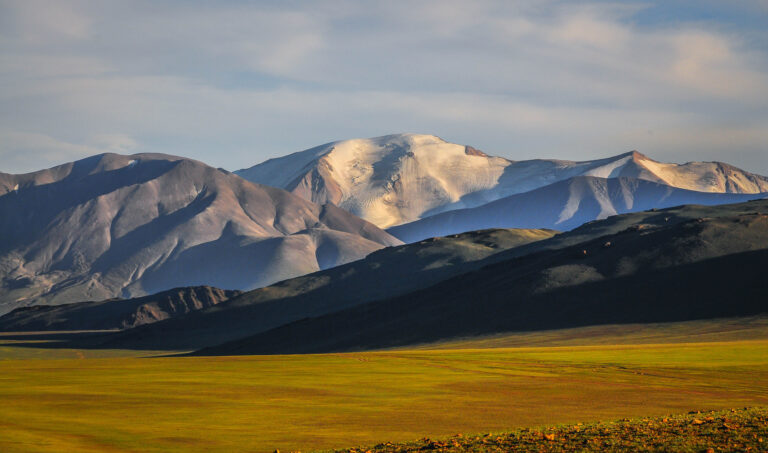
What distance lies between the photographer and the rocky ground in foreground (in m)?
29.8

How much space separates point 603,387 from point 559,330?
10767 centimetres

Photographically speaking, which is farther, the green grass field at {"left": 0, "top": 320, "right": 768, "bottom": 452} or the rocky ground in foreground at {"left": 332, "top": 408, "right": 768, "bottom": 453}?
the green grass field at {"left": 0, "top": 320, "right": 768, "bottom": 452}

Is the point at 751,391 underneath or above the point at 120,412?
underneath

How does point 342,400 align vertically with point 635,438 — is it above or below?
above

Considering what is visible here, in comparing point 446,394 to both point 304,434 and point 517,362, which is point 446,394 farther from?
point 517,362

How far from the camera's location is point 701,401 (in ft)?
179

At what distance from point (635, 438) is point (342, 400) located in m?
28.2

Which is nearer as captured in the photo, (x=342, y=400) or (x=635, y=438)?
→ (x=635, y=438)

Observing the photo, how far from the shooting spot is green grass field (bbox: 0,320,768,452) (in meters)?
40.7

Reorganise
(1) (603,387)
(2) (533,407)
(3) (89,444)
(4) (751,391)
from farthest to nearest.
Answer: (1) (603,387), (4) (751,391), (2) (533,407), (3) (89,444)

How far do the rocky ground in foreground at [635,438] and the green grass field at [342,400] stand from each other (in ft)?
19.3

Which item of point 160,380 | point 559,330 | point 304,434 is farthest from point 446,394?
point 559,330

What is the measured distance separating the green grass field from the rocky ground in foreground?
5886 mm

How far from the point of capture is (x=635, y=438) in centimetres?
3148
